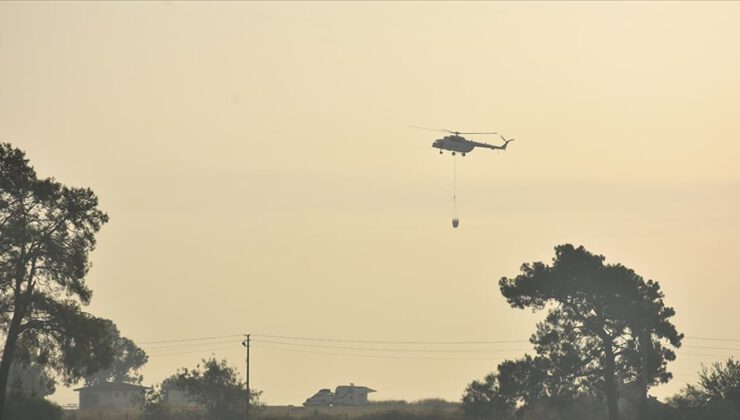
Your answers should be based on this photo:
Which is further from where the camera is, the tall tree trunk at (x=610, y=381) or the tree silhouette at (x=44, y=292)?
the tall tree trunk at (x=610, y=381)

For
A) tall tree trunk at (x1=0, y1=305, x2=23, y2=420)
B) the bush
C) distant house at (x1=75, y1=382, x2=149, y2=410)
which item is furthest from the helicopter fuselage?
distant house at (x1=75, y1=382, x2=149, y2=410)

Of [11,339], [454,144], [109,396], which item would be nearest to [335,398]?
[109,396]

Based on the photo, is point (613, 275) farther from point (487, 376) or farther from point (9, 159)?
point (9, 159)

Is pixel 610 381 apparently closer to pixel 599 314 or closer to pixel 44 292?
pixel 599 314

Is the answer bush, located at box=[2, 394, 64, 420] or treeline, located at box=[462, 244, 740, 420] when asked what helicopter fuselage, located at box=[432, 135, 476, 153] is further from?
bush, located at box=[2, 394, 64, 420]

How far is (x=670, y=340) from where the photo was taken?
12294cm

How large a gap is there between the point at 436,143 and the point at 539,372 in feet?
84.6

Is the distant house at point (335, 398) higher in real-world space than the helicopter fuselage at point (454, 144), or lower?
lower

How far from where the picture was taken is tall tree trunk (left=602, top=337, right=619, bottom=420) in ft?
390

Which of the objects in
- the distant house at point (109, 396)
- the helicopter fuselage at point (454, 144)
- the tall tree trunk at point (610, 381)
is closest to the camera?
the tall tree trunk at point (610, 381)

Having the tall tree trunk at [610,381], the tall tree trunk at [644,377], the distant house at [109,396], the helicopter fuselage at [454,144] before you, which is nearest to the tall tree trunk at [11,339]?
the tall tree trunk at [644,377]

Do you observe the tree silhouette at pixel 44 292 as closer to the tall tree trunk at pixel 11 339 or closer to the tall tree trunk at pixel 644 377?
the tall tree trunk at pixel 11 339

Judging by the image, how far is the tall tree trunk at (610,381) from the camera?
390 ft

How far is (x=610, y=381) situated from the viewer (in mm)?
119938
